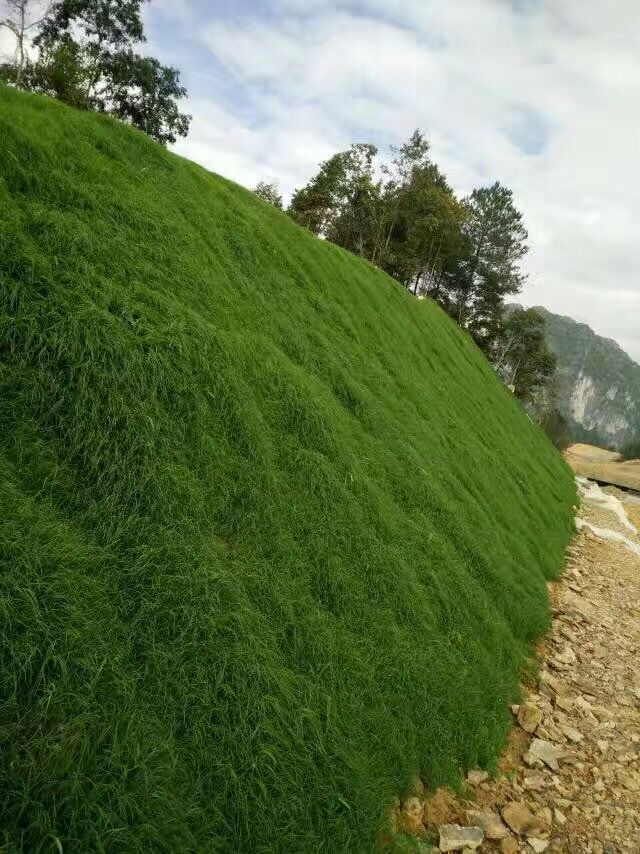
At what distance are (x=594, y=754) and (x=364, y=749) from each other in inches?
164

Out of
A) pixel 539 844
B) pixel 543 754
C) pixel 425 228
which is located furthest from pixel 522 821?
pixel 425 228

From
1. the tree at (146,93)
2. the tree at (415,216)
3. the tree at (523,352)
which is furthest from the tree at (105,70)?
the tree at (523,352)

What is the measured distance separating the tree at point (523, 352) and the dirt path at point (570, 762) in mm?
56971

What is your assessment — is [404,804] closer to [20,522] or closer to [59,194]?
[20,522]

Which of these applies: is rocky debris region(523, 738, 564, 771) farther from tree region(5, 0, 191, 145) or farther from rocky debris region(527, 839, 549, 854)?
tree region(5, 0, 191, 145)

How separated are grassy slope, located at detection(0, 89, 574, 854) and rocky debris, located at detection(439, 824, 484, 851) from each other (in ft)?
1.32

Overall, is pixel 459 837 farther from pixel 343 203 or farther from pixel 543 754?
pixel 343 203

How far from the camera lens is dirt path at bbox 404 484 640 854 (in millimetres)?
4969

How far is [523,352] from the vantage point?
Result: 2571 inches

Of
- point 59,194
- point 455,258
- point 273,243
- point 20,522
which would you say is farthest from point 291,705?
point 455,258

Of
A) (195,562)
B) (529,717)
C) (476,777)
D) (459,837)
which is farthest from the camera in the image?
(529,717)

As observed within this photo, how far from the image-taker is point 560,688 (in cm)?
769

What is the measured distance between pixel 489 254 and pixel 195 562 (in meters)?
61.5

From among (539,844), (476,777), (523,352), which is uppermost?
(523,352)
